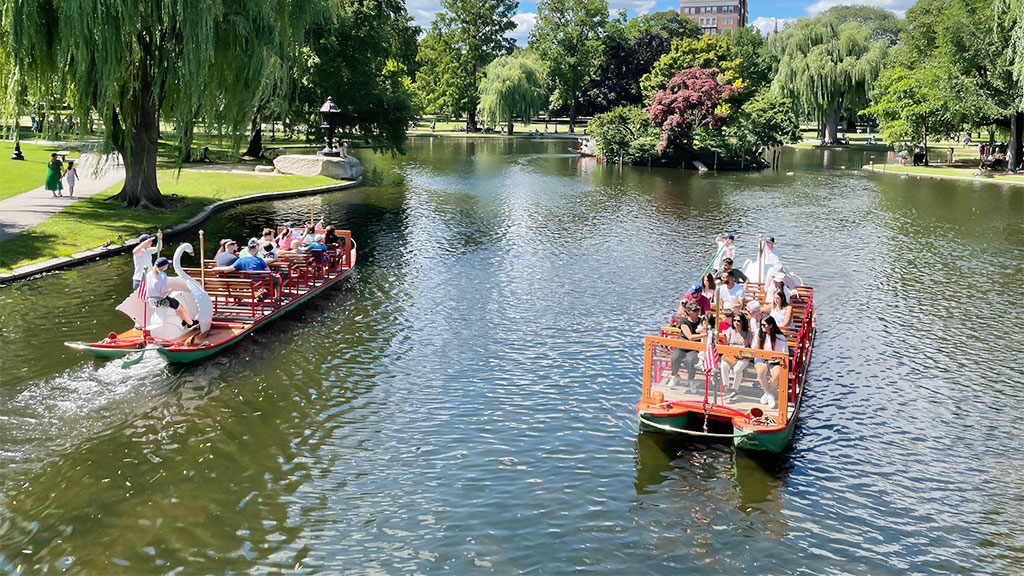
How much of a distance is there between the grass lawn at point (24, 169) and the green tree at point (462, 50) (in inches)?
2620

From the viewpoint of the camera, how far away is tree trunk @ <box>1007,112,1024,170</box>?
188 feet

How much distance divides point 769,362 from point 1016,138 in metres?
55.5

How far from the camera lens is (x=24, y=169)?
40.2 m

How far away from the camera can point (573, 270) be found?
26.5 metres

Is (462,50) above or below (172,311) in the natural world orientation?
above

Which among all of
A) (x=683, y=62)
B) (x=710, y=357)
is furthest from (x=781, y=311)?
(x=683, y=62)

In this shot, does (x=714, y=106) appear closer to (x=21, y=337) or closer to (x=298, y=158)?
(x=298, y=158)

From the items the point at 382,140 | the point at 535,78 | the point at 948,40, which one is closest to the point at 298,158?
the point at 382,140

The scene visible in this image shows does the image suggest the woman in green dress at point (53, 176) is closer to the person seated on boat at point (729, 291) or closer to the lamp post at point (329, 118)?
the lamp post at point (329, 118)

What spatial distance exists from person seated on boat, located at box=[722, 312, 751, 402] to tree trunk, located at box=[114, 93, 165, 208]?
23.3 meters

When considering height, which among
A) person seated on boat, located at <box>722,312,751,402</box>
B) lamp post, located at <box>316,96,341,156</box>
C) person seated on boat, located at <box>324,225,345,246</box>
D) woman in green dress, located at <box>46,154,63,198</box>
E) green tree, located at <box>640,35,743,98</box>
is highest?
green tree, located at <box>640,35,743,98</box>

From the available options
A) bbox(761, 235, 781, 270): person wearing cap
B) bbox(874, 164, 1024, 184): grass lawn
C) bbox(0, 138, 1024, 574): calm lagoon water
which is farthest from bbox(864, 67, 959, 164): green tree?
bbox(761, 235, 781, 270): person wearing cap

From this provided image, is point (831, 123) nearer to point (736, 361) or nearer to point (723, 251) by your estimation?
point (723, 251)

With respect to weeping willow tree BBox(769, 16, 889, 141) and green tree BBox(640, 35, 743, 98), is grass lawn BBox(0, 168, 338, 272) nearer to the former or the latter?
green tree BBox(640, 35, 743, 98)
